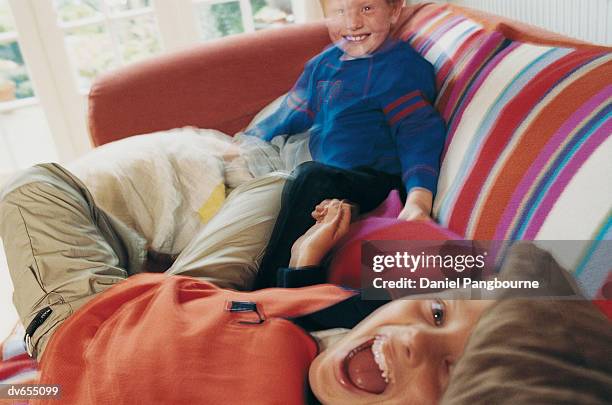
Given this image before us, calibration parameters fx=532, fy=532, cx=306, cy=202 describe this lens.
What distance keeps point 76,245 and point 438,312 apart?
62 centimetres

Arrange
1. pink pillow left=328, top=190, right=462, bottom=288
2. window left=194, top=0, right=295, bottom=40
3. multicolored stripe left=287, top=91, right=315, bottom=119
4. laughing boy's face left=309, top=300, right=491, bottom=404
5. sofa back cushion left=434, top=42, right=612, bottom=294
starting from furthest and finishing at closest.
Answer: window left=194, top=0, right=295, bottom=40
multicolored stripe left=287, top=91, right=315, bottom=119
pink pillow left=328, top=190, right=462, bottom=288
sofa back cushion left=434, top=42, right=612, bottom=294
laughing boy's face left=309, top=300, right=491, bottom=404

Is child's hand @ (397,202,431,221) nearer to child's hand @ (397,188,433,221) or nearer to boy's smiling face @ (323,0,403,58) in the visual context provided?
child's hand @ (397,188,433,221)

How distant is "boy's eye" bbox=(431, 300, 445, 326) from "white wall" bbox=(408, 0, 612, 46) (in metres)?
0.78

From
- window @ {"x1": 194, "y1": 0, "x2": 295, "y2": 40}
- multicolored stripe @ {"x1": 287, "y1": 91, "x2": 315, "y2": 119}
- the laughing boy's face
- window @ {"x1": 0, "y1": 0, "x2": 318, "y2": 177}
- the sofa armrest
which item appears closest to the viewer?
the laughing boy's face

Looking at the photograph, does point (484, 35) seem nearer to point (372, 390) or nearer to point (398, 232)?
point (398, 232)

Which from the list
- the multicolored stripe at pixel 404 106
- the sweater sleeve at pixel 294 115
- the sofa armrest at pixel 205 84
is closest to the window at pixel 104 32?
the sofa armrest at pixel 205 84

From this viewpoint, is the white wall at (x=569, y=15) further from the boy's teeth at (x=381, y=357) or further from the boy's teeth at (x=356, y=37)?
the boy's teeth at (x=381, y=357)

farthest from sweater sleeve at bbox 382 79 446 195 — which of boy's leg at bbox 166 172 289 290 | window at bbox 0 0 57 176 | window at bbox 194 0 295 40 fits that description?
window at bbox 0 0 57 176

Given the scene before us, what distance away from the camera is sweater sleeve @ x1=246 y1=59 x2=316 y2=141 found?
1.33 metres

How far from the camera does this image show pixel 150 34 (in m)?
2.48

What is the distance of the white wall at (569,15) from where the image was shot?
103 cm

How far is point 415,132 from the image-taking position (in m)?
1.03

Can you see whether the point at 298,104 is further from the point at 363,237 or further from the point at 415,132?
the point at 363,237

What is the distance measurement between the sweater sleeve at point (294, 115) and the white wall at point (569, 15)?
52 cm
